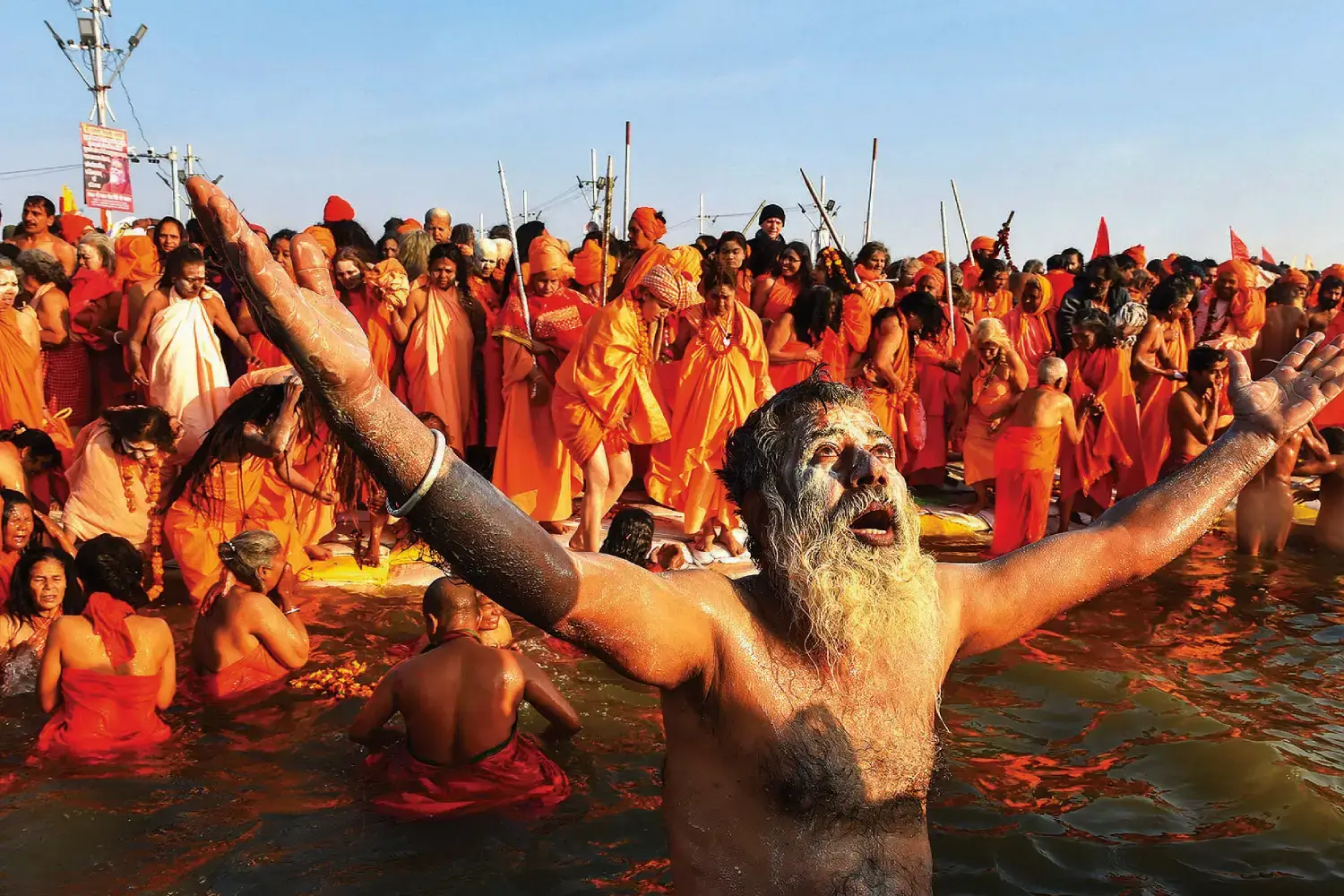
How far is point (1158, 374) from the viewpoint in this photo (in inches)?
345

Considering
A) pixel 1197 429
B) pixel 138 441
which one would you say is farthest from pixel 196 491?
pixel 1197 429

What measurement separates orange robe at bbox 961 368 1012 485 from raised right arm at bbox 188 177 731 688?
272 inches

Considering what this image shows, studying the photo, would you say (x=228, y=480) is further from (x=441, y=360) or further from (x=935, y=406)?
(x=935, y=406)

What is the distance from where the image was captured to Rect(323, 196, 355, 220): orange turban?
10.5m

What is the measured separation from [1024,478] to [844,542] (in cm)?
570

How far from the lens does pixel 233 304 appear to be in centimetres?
852

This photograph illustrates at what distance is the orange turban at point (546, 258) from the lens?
25.5 feet

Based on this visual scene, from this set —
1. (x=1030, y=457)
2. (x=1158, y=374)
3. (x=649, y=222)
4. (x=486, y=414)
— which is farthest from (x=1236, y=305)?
(x=486, y=414)

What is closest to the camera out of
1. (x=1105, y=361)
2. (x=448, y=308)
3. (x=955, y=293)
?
(x=448, y=308)

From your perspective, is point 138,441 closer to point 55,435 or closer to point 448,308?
point 55,435

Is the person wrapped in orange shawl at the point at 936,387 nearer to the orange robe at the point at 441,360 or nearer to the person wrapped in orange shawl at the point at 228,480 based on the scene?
the orange robe at the point at 441,360

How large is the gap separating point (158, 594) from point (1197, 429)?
680 centimetres

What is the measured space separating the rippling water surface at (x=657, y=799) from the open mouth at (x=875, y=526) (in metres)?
1.98

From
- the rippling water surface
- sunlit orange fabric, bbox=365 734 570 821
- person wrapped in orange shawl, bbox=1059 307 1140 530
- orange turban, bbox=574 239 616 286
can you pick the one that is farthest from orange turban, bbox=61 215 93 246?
person wrapped in orange shawl, bbox=1059 307 1140 530
